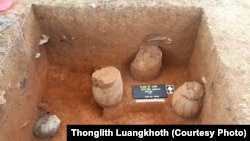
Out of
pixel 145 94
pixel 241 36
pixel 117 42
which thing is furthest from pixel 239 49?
pixel 117 42

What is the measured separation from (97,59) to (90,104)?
0.38m

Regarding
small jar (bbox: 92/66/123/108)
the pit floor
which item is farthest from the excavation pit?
small jar (bbox: 92/66/123/108)

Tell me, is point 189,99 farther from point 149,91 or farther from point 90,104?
→ point 90,104

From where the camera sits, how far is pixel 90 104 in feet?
7.16

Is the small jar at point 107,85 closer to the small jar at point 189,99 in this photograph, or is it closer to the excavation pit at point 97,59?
the excavation pit at point 97,59

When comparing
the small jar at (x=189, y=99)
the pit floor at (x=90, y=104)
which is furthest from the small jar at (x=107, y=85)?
the small jar at (x=189, y=99)

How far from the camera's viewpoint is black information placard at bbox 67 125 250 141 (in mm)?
1467

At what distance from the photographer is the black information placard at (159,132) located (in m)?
1.47

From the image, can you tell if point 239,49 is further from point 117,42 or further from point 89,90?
point 89,90

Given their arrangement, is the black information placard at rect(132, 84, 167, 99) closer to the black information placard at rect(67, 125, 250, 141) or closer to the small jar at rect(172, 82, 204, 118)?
the small jar at rect(172, 82, 204, 118)

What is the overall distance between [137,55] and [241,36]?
75 cm

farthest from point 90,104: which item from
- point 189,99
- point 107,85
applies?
point 189,99

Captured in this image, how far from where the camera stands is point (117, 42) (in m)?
2.22

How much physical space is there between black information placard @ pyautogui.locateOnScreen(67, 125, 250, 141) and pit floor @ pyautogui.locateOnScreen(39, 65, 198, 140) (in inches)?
18.6
